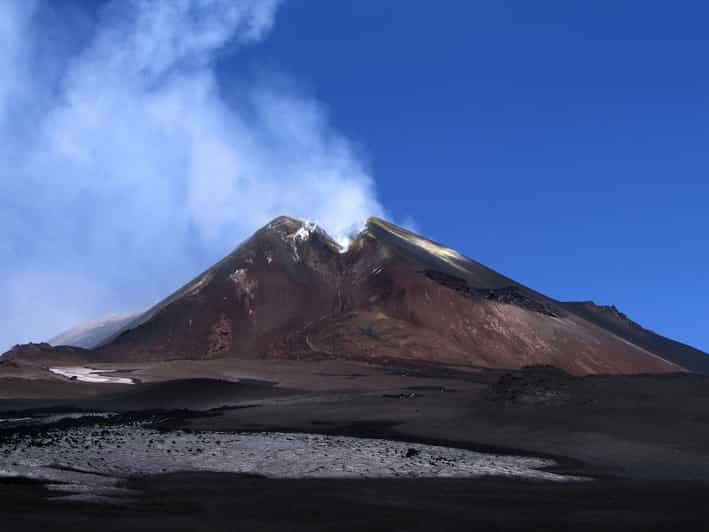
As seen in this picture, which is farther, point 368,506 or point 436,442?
Answer: point 436,442

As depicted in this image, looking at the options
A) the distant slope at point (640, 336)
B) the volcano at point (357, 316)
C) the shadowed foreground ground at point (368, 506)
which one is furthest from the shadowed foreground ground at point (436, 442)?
the distant slope at point (640, 336)

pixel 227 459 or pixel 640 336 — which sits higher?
pixel 640 336

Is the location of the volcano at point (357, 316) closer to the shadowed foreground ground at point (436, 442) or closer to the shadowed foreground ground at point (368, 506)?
the shadowed foreground ground at point (436, 442)

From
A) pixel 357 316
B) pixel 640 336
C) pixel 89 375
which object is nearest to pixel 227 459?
pixel 89 375

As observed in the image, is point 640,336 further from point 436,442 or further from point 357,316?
point 436,442

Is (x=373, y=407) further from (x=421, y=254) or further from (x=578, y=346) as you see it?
(x=421, y=254)

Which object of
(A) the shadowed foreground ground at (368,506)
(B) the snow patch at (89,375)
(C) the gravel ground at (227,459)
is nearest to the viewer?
(A) the shadowed foreground ground at (368,506)
